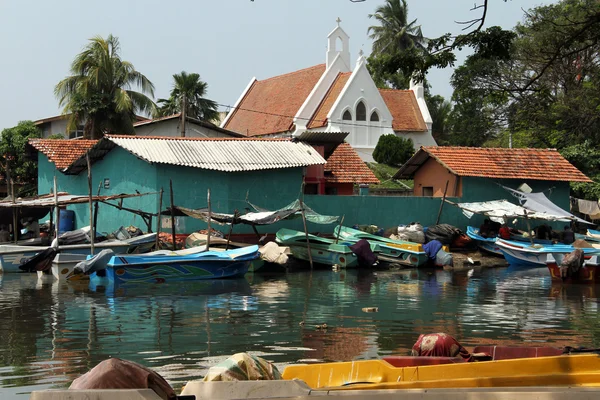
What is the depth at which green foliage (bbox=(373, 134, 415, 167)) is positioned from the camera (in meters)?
44.3

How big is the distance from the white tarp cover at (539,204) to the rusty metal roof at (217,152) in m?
8.35

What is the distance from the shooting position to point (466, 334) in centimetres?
1334

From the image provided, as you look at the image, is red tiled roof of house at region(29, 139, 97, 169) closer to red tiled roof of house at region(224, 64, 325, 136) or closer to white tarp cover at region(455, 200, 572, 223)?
red tiled roof of house at region(224, 64, 325, 136)

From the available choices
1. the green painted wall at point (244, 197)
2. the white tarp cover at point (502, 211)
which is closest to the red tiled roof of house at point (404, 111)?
the green painted wall at point (244, 197)

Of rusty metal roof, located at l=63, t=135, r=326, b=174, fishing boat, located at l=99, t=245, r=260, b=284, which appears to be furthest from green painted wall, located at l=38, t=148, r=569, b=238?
fishing boat, located at l=99, t=245, r=260, b=284

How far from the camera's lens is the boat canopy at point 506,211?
92.4 ft

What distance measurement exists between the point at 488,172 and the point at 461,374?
2468 cm

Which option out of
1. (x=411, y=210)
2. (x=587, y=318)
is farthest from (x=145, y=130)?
(x=587, y=318)

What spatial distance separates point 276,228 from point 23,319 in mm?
13498

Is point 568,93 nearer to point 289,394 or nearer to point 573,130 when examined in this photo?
point 573,130

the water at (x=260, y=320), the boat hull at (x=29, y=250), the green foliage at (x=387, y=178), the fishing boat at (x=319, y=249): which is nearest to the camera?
the water at (x=260, y=320)

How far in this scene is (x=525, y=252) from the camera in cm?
2683

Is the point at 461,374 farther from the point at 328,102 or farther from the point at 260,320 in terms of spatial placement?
the point at 328,102

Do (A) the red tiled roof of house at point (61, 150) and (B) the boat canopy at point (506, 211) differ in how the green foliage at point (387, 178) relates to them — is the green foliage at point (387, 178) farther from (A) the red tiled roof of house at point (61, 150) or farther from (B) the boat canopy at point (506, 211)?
(A) the red tiled roof of house at point (61, 150)
